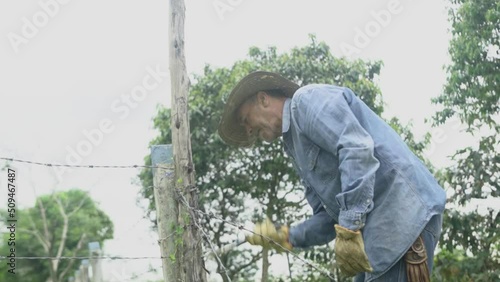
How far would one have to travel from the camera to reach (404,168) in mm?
2088

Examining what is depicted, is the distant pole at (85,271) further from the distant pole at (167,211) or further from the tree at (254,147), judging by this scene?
the distant pole at (167,211)

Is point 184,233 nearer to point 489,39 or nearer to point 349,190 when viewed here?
point 349,190

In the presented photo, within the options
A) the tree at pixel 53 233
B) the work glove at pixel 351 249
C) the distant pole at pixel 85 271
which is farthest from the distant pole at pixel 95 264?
the tree at pixel 53 233

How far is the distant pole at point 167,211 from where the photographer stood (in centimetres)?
303

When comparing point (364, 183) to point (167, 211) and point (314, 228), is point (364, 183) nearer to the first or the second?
point (314, 228)

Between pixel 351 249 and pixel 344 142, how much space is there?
1.07ft

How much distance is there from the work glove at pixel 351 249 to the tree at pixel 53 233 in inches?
521

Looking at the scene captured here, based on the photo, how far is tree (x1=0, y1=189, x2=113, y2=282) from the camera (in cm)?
1494

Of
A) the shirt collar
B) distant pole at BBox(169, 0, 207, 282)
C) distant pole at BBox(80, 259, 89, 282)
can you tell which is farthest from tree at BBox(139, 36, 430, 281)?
the shirt collar

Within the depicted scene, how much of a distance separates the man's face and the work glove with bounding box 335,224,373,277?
1.74ft

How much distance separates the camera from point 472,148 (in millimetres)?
6090

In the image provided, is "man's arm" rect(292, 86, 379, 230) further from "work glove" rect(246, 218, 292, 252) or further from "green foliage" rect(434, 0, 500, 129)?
"green foliage" rect(434, 0, 500, 129)

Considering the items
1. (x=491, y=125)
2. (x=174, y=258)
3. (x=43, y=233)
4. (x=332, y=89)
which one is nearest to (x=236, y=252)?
(x=491, y=125)

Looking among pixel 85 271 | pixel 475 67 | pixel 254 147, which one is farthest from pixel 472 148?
pixel 85 271
